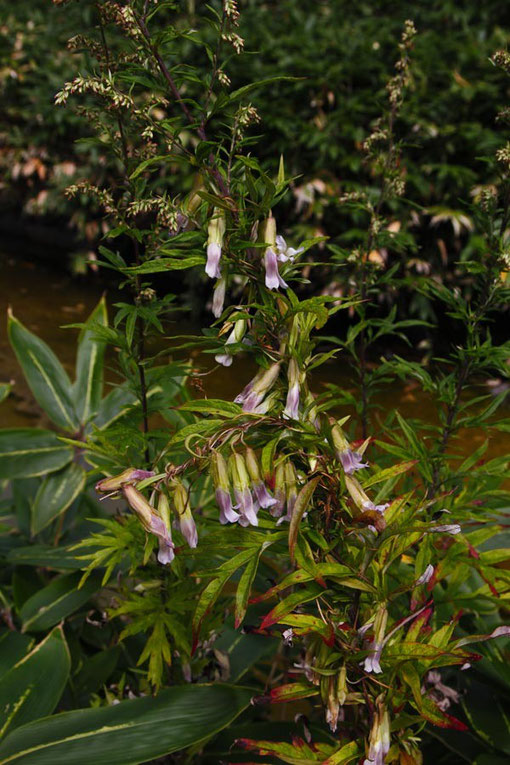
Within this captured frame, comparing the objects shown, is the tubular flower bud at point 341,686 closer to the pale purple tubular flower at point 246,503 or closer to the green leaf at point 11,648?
the pale purple tubular flower at point 246,503

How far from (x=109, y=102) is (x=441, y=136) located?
7.63ft

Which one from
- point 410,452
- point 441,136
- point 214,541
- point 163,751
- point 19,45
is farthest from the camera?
point 19,45

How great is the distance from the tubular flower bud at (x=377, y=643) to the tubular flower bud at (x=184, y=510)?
0.18m

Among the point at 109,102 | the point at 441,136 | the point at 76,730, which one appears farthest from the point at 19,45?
the point at 76,730

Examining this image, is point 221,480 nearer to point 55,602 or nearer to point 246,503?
point 246,503

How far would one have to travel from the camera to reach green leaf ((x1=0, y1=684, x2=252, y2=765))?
2.73 feet

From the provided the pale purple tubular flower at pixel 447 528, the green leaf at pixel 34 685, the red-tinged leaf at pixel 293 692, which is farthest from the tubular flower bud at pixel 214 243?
the green leaf at pixel 34 685

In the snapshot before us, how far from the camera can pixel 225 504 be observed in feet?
2.09

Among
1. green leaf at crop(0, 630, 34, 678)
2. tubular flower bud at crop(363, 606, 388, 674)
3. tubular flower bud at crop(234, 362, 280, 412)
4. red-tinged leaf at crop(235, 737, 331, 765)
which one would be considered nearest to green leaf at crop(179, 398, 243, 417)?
tubular flower bud at crop(234, 362, 280, 412)

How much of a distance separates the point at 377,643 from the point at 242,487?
190 mm

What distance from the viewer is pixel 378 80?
3.00 meters

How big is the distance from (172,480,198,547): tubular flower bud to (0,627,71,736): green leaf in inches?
19.9

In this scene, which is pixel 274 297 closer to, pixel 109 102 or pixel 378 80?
pixel 109 102

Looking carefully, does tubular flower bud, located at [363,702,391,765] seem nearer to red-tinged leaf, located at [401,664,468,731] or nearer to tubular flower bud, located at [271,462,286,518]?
red-tinged leaf, located at [401,664,468,731]
